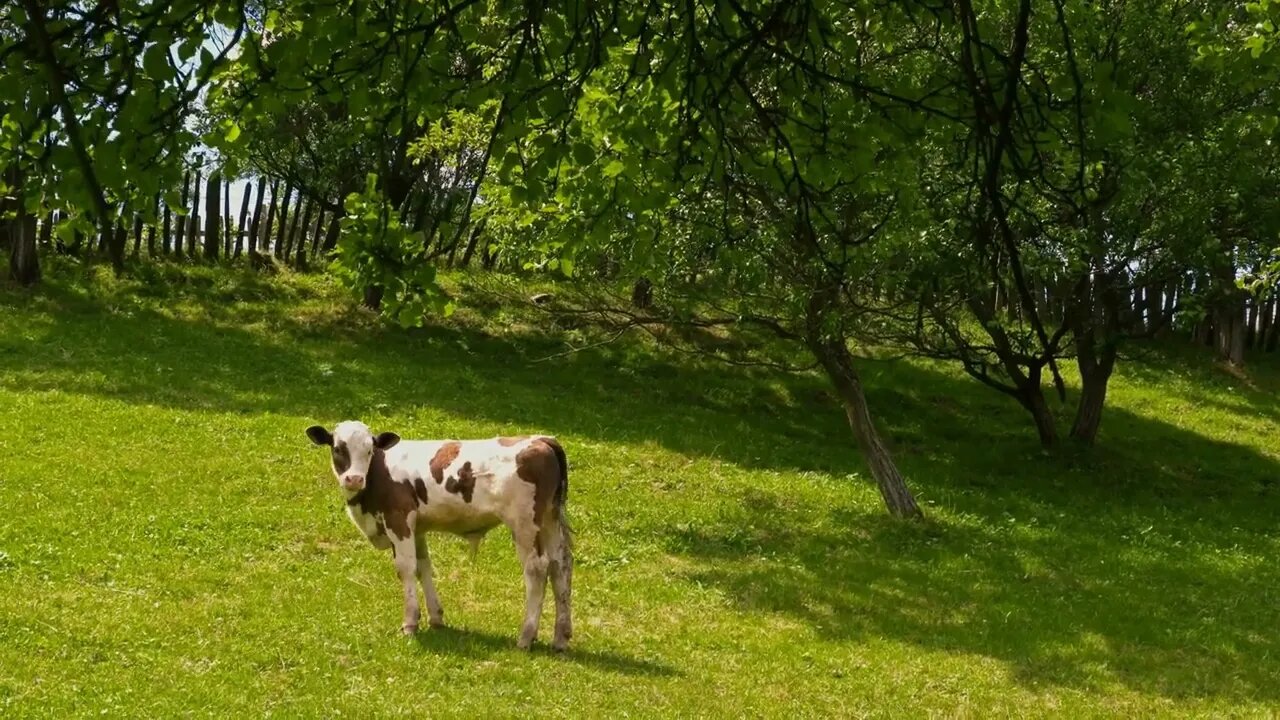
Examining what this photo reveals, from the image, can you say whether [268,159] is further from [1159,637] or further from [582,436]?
[1159,637]

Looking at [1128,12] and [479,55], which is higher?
[1128,12]

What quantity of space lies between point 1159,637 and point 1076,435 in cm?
1056

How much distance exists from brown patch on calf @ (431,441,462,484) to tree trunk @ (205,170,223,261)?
64.6ft

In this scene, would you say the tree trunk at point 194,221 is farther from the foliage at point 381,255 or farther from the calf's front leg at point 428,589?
the foliage at point 381,255

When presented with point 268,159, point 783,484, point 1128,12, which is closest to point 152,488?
point 783,484

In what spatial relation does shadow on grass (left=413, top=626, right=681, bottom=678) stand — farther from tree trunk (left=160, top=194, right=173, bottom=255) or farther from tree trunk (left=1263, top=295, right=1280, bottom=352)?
tree trunk (left=1263, top=295, right=1280, bottom=352)

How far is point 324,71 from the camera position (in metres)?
5.25

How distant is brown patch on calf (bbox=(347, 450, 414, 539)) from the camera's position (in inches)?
371

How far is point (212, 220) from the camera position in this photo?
89.8 ft

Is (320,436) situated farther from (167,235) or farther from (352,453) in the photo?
(167,235)

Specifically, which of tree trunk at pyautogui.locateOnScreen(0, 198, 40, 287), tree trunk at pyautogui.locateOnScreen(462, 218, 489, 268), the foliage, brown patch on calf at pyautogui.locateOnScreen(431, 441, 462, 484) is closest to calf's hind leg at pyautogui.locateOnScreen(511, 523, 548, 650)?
brown patch on calf at pyautogui.locateOnScreen(431, 441, 462, 484)

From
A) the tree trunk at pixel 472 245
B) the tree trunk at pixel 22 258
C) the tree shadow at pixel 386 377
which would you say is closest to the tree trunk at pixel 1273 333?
the tree shadow at pixel 386 377

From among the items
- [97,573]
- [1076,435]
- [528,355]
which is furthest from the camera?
[528,355]

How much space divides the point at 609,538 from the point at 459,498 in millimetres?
4599
